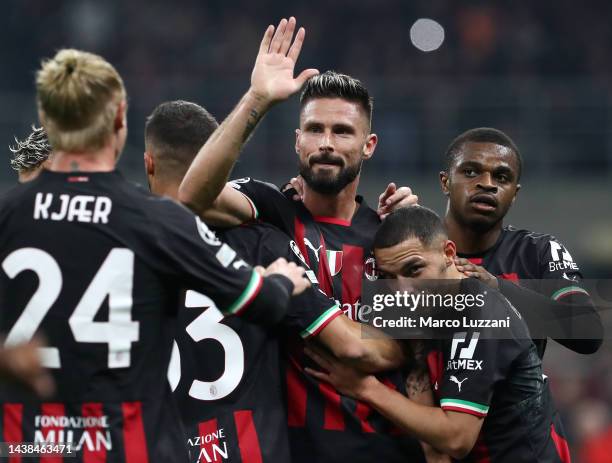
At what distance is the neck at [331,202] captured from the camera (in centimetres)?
507

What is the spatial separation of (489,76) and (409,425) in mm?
13630

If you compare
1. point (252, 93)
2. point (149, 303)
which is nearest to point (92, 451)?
point (149, 303)

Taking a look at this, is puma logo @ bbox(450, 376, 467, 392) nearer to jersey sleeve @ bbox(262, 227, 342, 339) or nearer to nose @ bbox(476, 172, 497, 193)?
jersey sleeve @ bbox(262, 227, 342, 339)

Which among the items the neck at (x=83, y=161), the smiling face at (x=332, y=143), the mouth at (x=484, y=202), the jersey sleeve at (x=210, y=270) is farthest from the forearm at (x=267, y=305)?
the mouth at (x=484, y=202)

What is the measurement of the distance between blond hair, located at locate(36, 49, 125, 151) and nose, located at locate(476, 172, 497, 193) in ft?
7.69

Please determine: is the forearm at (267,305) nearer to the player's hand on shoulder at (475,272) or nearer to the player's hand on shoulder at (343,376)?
the player's hand on shoulder at (343,376)

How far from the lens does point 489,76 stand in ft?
57.2

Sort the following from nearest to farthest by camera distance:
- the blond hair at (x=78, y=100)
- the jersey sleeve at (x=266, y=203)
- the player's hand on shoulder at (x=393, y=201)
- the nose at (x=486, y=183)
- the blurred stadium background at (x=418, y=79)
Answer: the blond hair at (x=78, y=100)
the jersey sleeve at (x=266, y=203)
the player's hand on shoulder at (x=393, y=201)
the nose at (x=486, y=183)
the blurred stadium background at (x=418, y=79)

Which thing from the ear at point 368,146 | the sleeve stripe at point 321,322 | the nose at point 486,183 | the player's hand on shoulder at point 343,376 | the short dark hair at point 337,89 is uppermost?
the short dark hair at point 337,89

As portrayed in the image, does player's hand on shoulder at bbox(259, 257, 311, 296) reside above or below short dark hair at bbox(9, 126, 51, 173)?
below

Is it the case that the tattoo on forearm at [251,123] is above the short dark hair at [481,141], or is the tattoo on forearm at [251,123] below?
below

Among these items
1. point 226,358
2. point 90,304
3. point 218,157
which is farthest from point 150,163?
point 90,304

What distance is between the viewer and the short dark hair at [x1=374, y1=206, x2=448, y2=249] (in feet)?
15.3

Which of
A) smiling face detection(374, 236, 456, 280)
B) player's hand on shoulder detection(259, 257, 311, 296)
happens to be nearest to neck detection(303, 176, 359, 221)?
smiling face detection(374, 236, 456, 280)
